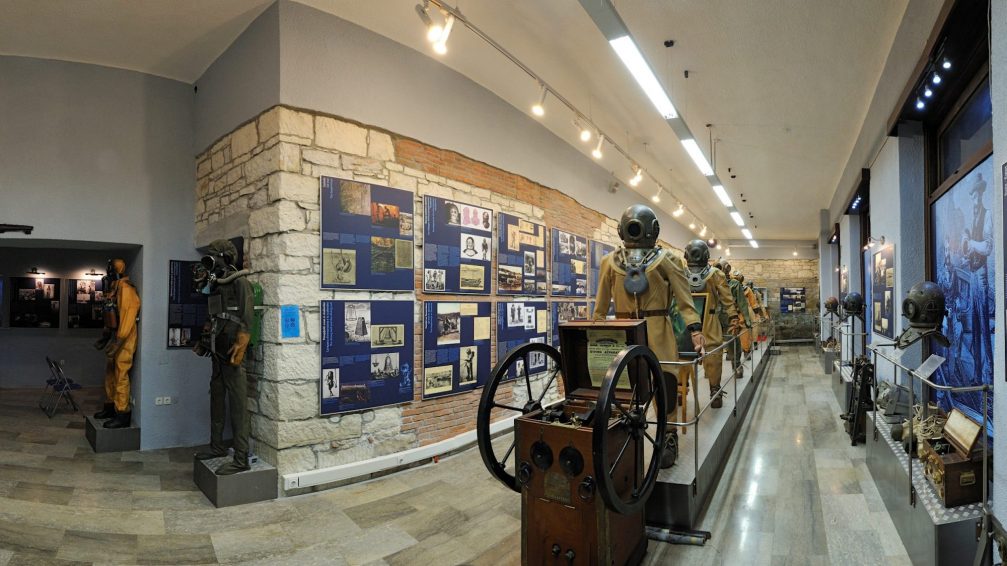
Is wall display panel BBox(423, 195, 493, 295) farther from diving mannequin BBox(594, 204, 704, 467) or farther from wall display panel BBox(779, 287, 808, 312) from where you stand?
wall display panel BBox(779, 287, 808, 312)

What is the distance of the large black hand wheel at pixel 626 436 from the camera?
2.19 metres

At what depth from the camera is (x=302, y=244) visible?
4.39m

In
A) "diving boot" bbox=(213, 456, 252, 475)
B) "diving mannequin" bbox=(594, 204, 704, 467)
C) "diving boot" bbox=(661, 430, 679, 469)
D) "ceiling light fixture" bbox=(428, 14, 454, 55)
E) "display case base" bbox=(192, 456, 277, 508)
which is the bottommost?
"display case base" bbox=(192, 456, 277, 508)

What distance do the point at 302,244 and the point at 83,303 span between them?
26.1 feet

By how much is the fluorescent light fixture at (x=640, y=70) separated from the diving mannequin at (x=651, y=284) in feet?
5.42

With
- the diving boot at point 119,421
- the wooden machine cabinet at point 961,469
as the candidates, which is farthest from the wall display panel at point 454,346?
the wooden machine cabinet at point 961,469

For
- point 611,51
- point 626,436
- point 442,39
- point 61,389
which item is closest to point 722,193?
point 611,51

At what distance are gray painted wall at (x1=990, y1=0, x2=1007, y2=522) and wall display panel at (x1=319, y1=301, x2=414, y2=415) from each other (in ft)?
14.1

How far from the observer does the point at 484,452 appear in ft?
8.59

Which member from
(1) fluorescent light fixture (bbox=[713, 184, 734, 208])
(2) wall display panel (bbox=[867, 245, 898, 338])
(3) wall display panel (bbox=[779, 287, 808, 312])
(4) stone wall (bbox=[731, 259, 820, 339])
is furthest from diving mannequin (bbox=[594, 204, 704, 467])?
(3) wall display panel (bbox=[779, 287, 808, 312])

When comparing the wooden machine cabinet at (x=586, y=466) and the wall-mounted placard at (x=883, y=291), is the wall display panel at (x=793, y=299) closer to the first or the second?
the wall-mounted placard at (x=883, y=291)

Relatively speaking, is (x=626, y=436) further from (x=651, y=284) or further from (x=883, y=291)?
(x=883, y=291)

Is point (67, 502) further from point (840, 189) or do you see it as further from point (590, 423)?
point (840, 189)

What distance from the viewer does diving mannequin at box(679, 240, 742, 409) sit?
608cm
